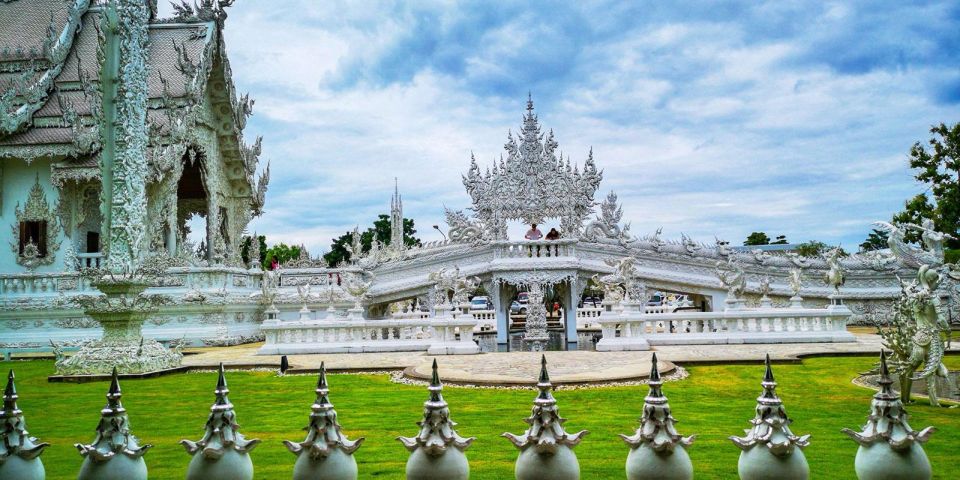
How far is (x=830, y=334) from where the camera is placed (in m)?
16.2

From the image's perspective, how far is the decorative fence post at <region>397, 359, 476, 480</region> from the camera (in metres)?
3.06

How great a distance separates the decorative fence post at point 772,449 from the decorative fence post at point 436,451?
1188 millimetres

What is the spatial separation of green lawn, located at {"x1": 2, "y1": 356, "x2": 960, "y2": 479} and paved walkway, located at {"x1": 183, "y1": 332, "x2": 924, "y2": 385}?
520 millimetres

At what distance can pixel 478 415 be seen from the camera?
7.41 metres

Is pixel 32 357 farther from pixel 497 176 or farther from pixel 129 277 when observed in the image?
pixel 497 176

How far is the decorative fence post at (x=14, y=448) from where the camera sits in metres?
3.08

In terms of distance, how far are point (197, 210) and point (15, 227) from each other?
291 inches

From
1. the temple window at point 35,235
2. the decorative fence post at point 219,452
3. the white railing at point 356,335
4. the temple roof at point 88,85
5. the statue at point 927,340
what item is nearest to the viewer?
the decorative fence post at point 219,452

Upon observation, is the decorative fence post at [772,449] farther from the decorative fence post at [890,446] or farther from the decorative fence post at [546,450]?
the decorative fence post at [546,450]

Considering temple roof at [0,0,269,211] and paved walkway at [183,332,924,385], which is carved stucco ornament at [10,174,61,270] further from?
paved walkway at [183,332,924,385]


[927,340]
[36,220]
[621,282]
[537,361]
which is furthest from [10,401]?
[36,220]

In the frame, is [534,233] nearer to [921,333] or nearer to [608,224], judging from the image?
[608,224]

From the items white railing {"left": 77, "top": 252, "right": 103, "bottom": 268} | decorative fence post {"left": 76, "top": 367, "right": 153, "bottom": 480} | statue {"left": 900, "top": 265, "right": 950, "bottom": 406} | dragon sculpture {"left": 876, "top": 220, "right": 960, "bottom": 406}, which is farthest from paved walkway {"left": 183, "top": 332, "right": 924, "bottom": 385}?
white railing {"left": 77, "top": 252, "right": 103, "bottom": 268}

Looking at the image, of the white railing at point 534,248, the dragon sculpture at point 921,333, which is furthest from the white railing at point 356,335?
the dragon sculpture at point 921,333
